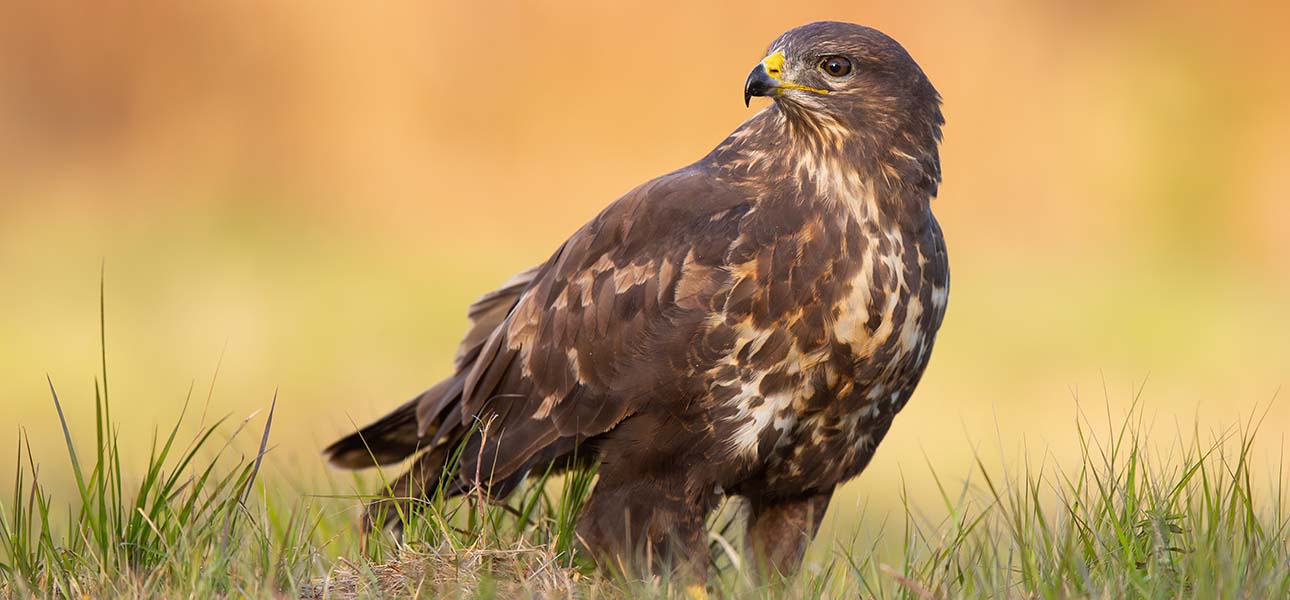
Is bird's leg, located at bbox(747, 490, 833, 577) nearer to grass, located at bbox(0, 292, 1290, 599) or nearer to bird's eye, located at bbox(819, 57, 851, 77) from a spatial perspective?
grass, located at bbox(0, 292, 1290, 599)

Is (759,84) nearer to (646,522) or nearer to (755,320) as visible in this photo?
(755,320)

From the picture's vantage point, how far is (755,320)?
3801mm

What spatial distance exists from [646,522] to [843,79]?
121 centimetres

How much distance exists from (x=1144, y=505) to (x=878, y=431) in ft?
2.30

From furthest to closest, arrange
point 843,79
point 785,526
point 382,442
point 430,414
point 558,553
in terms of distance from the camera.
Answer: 1. point 382,442
2. point 430,414
3. point 785,526
4. point 843,79
5. point 558,553

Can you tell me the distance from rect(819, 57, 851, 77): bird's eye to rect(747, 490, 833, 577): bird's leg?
1.11 m

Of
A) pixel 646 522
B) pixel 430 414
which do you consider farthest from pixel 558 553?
pixel 430 414

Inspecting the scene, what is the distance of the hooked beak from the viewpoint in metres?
3.96

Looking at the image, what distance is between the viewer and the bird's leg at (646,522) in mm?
3947

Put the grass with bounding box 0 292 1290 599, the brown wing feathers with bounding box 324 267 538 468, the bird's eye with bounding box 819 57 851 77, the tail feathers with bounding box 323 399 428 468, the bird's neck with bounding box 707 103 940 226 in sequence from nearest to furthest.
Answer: the grass with bounding box 0 292 1290 599
the bird's neck with bounding box 707 103 940 226
the bird's eye with bounding box 819 57 851 77
the brown wing feathers with bounding box 324 267 538 468
the tail feathers with bounding box 323 399 428 468

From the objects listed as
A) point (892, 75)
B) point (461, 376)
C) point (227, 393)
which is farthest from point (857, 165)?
point (227, 393)

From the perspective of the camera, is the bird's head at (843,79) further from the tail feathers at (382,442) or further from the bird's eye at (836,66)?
the tail feathers at (382,442)

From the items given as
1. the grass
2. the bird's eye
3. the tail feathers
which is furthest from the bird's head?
the tail feathers

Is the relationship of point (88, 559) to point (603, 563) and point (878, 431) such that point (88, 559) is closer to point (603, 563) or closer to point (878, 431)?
point (603, 563)
